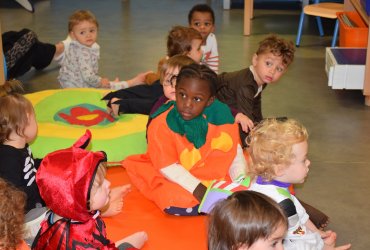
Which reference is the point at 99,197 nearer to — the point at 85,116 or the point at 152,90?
the point at 152,90

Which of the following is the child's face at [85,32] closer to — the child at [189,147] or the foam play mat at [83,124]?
the foam play mat at [83,124]

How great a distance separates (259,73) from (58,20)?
14.2ft

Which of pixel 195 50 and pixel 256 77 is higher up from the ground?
pixel 195 50

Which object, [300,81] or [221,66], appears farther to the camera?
[221,66]

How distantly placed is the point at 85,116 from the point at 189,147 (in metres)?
1.16

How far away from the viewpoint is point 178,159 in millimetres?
2910

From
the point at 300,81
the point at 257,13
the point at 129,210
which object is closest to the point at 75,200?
the point at 129,210

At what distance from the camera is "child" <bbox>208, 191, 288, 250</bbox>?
1793 millimetres

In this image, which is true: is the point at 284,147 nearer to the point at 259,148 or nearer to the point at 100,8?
the point at 259,148

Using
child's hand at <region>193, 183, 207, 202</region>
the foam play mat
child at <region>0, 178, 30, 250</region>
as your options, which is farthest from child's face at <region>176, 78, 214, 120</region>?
child at <region>0, 178, 30, 250</region>

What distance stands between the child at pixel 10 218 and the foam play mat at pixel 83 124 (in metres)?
1.60

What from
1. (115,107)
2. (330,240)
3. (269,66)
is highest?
(269,66)

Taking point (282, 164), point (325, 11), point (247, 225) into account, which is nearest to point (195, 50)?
point (282, 164)

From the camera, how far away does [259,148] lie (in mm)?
2424
